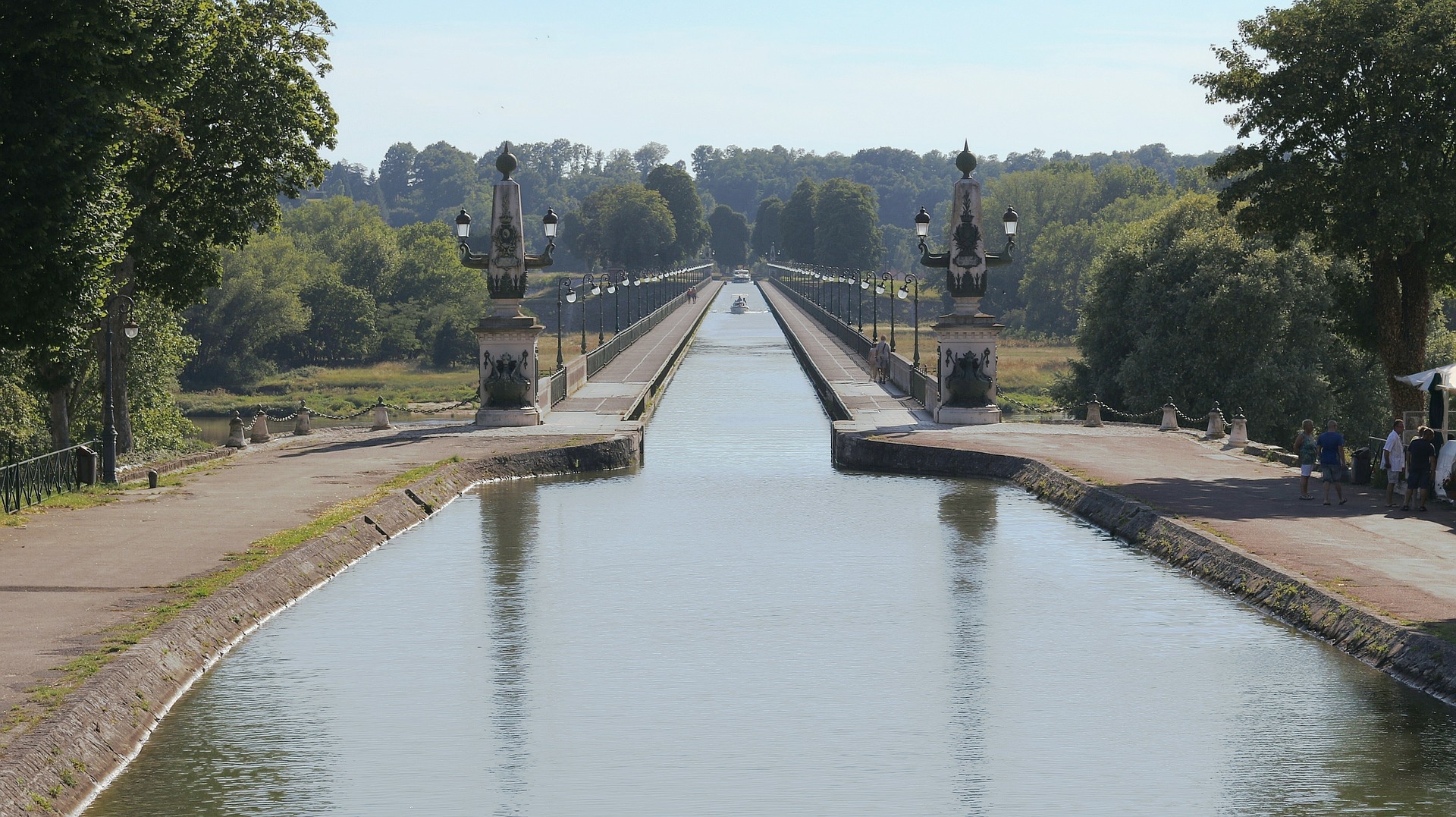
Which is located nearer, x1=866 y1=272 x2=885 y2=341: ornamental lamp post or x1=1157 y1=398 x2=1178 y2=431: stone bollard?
x1=1157 y1=398 x2=1178 y2=431: stone bollard

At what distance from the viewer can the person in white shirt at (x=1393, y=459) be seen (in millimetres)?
25344

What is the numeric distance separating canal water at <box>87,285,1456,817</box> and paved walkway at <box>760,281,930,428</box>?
53.4ft

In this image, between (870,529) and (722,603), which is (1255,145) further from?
(722,603)

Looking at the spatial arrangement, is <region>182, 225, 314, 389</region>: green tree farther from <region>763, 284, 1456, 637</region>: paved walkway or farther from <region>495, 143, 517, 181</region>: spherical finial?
<region>763, 284, 1456, 637</region>: paved walkway

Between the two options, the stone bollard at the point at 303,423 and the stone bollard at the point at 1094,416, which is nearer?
the stone bollard at the point at 303,423

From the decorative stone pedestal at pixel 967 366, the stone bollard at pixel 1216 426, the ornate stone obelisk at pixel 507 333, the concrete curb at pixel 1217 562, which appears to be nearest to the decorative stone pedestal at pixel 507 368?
the ornate stone obelisk at pixel 507 333

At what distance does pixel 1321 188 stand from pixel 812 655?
69.3 ft

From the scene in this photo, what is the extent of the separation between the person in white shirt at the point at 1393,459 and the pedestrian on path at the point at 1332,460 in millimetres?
746

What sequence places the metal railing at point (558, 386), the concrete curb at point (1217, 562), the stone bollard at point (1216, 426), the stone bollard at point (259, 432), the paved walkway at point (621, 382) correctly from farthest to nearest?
the metal railing at point (558, 386)
the paved walkway at point (621, 382)
the stone bollard at point (259, 432)
the stone bollard at point (1216, 426)
the concrete curb at point (1217, 562)

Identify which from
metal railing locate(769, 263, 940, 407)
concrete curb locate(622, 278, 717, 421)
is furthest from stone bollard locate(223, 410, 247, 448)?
metal railing locate(769, 263, 940, 407)

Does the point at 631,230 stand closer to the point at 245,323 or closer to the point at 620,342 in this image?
the point at 245,323

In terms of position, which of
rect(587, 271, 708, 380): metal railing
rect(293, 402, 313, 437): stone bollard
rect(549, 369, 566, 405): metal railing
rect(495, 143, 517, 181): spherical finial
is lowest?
rect(293, 402, 313, 437): stone bollard

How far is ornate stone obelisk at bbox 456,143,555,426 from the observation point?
1607 inches

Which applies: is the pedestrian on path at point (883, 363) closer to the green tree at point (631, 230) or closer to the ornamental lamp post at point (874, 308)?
the ornamental lamp post at point (874, 308)
